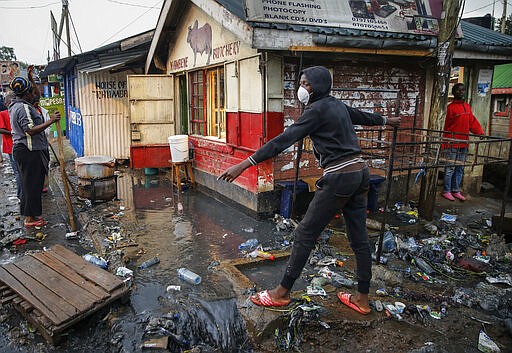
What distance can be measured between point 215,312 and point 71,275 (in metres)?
1.56

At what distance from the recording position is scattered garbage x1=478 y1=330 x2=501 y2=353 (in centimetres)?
323

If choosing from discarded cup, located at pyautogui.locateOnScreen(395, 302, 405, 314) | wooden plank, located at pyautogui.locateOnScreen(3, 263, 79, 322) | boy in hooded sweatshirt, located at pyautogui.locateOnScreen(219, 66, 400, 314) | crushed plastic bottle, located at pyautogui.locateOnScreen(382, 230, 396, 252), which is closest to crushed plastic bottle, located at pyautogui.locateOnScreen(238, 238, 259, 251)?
crushed plastic bottle, located at pyautogui.locateOnScreen(382, 230, 396, 252)

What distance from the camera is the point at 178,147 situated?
27.1ft

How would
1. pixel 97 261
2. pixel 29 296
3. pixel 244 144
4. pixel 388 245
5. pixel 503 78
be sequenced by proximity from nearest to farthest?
pixel 29 296 → pixel 97 261 → pixel 388 245 → pixel 244 144 → pixel 503 78

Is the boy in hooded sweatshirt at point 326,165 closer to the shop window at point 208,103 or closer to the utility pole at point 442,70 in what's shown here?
the utility pole at point 442,70

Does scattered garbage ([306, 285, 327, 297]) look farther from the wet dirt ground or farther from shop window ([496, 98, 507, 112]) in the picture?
shop window ([496, 98, 507, 112])

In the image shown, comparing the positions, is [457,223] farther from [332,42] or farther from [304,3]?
[304,3]

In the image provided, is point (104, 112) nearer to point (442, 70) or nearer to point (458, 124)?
point (442, 70)

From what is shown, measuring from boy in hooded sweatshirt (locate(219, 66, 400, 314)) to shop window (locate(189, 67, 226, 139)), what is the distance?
484 cm

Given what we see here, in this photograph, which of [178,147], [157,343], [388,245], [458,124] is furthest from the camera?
[178,147]

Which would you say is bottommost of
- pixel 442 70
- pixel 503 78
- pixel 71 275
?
pixel 71 275

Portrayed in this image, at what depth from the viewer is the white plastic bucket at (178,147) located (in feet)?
26.9

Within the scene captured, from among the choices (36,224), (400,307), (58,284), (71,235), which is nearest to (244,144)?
(71,235)

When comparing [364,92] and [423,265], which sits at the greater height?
[364,92]
